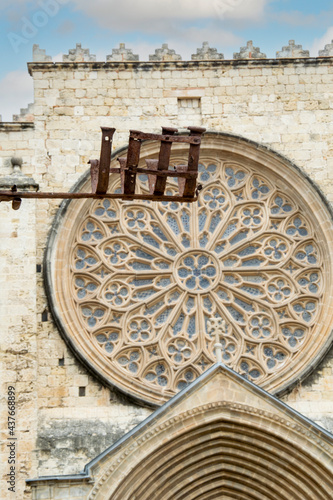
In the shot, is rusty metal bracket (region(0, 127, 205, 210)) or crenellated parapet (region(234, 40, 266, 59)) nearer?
rusty metal bracket (region(0, 127, 205, 210))

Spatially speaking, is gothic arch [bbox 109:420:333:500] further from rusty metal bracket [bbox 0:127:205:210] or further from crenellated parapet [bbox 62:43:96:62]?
crenellated parapet [bbox 62:43:96:62]

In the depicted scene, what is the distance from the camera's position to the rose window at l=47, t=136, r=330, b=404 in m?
18.9

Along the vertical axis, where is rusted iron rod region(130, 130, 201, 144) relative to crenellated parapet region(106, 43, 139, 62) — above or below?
below

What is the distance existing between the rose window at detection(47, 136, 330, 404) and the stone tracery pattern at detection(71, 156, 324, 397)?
0.02m

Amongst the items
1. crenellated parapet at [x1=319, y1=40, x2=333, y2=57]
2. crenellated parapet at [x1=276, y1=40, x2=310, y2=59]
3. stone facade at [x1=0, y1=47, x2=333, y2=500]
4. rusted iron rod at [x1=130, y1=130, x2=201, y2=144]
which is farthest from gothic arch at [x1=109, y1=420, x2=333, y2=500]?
crenellated parapet at [x1=319, y1=40, x2=333, y2=57]

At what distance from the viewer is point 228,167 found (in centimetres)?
2022

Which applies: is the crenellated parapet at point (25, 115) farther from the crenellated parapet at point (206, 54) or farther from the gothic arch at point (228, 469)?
the gothic arch at point (228, 469)

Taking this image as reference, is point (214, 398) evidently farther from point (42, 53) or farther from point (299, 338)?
point (42, 53)

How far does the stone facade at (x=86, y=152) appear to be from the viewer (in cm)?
1800

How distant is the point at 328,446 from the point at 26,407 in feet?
14.9

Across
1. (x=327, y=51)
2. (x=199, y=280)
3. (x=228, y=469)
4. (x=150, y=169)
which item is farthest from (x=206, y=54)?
(x=150, y=169)

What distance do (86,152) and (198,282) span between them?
286cm

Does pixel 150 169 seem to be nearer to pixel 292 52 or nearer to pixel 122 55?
pixel 122 55

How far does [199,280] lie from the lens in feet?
63.8
